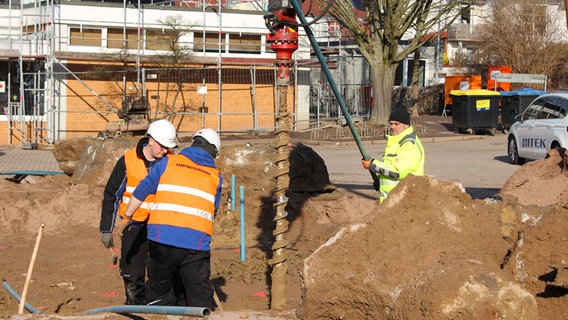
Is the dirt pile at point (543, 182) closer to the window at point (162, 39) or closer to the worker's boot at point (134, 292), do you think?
the worker's boot at point (134, 292)

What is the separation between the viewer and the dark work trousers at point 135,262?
7.55m

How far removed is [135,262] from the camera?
764cm

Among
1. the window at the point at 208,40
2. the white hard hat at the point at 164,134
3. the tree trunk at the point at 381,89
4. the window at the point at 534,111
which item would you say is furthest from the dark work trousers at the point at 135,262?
the window at the point at 208,40

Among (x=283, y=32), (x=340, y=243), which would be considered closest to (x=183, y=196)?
(x=340, y=243)

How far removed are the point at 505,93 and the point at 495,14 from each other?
13.0 meters

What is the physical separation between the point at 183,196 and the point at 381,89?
2624 centimetres

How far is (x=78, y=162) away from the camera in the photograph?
586 inches

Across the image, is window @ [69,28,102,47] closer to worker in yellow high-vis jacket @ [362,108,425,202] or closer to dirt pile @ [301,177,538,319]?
worker in yellow high-vis jacket @ [362,108,425,202]

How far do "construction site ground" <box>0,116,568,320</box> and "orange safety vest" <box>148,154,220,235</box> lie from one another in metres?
0.70

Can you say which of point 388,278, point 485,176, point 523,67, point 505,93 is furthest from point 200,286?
point 523,67

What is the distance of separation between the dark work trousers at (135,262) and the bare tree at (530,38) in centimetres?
3605

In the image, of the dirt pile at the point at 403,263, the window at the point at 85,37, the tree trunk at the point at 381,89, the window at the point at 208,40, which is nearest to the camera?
the dirt pile at the point at 403,263

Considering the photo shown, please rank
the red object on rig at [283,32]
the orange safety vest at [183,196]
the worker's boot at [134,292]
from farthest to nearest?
the red object on rig at [283,32]
the worker's boot at [134,292]
the orange safety vest at [183,196]

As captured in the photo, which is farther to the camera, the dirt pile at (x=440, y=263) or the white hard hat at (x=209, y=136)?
the white hard hat at (x=209, y=136)
